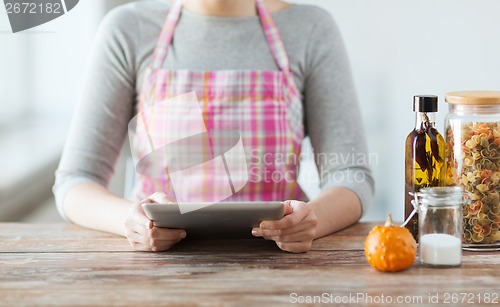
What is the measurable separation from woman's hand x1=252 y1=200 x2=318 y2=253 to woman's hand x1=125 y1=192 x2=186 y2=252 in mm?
159

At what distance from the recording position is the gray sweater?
167cm

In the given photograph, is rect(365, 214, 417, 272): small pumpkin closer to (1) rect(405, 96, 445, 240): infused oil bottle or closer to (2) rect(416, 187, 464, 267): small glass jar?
(2) rect(416, 187, 464, 267): small glass jar

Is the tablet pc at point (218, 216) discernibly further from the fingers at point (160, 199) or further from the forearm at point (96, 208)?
the forearm at point (96, 208)

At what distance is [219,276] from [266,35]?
2.83 feet

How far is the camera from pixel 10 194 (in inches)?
112

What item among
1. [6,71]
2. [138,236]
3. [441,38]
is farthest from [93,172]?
[441,38]

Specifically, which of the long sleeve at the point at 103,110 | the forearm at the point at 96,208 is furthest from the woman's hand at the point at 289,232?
the long sleeve at the point at 103,110

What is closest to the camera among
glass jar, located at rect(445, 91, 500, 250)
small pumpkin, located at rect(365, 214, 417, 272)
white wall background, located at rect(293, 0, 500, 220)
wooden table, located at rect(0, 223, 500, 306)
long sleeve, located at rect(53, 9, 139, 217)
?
wooden table, located at rect(0, 223, 500, 306)

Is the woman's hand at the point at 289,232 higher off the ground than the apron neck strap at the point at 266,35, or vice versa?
the apron neck strap at the point at 266,35

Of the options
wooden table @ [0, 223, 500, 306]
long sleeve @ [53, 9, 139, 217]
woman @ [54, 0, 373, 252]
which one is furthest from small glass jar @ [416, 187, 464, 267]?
long sleeve @ [53, 9, 139, 217]

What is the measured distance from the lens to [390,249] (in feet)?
3.66

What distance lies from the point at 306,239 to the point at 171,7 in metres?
0.85

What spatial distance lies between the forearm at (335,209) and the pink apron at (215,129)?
8.7 inches

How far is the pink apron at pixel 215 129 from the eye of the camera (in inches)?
68.0
